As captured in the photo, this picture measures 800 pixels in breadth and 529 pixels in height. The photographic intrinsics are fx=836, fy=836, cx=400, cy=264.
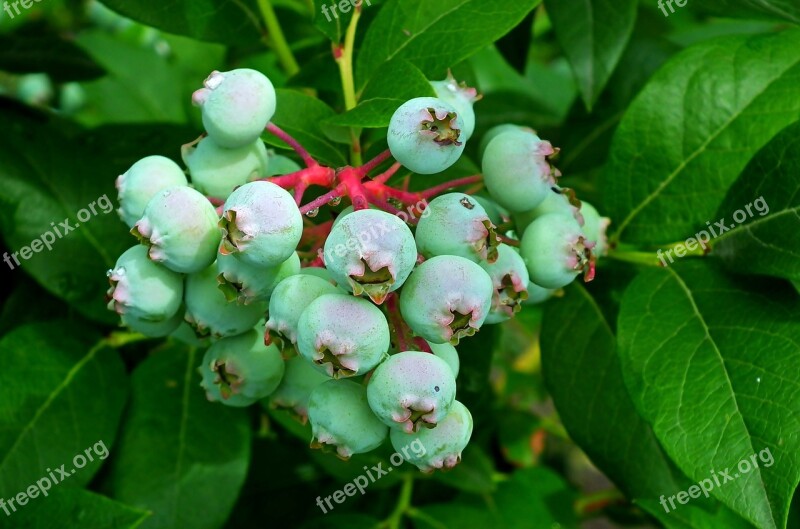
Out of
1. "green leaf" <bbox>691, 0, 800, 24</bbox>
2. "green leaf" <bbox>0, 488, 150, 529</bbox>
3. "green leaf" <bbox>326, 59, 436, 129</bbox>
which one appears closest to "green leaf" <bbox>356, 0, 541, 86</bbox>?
"green leaf" <bbox>326, 59, 436, 129</bbox>

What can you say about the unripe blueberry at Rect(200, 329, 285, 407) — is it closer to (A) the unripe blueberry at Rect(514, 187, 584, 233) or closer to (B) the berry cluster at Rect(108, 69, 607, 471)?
(B) the berry cluster at Rect(108, 69, 607, 471)

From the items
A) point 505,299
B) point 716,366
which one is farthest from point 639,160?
point 505,299

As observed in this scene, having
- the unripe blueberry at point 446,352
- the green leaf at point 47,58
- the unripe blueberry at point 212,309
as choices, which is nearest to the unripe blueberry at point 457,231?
the unripe blueberry at point 446,352

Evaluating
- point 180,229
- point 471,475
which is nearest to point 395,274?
point 180,229

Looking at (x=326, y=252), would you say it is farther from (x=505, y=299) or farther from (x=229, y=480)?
(x=229, y=480)

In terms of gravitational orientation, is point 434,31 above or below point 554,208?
above

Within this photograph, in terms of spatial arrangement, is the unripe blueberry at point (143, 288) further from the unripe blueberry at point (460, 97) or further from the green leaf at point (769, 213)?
the green leaf at point (769, 213)

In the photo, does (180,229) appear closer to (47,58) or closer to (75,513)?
(75,513)
